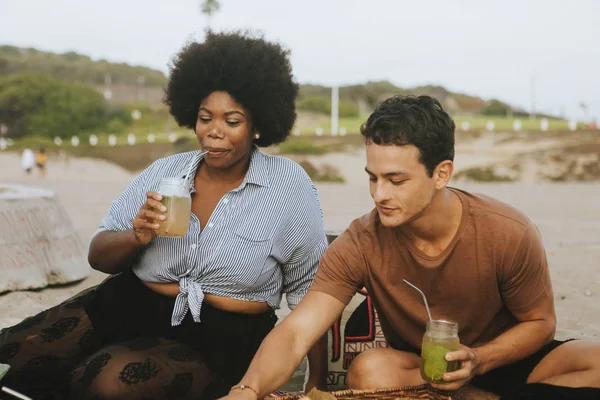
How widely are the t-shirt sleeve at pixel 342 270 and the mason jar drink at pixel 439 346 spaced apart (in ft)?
1.47

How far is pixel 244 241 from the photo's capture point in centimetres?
323

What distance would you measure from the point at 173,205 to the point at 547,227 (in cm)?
1031

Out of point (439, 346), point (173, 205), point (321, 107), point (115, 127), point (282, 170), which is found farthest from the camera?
point (321, 107)

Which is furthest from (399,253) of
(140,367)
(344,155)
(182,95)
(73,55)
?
(73,55)

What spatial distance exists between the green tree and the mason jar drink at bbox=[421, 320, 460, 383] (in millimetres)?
70797

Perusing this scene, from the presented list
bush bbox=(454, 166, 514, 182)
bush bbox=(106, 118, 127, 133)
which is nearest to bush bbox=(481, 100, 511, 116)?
bush bbox=(106, 118, 127, 133)

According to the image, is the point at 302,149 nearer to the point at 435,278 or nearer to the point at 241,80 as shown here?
the point at 241,80

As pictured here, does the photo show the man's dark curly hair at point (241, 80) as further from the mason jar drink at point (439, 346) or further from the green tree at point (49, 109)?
the green tree at point (49, 109)

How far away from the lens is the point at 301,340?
9.08 ft

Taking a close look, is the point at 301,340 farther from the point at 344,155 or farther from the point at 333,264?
the point at 344,155

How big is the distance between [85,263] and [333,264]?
4.47 meters

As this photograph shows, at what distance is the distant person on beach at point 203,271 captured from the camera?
3.08 m

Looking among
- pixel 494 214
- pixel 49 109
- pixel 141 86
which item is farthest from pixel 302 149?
pixel 141 86

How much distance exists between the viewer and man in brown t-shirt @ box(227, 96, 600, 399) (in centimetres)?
269
